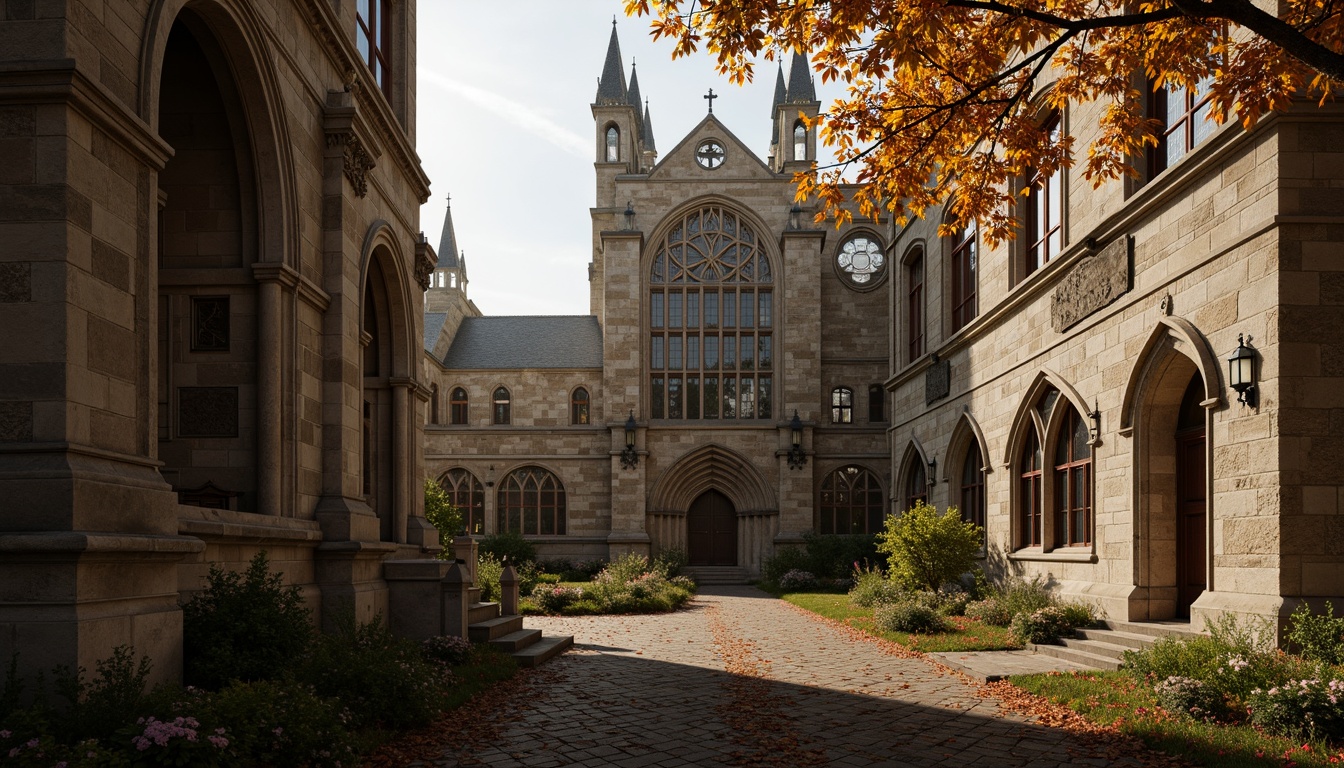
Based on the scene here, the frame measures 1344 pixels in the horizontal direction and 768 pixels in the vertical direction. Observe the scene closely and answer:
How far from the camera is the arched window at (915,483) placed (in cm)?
2570

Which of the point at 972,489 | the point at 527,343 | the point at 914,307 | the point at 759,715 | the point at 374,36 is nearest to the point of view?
the point at 759,715

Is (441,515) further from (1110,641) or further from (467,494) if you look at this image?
(1110,641)

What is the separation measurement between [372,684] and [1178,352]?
985 centimetres

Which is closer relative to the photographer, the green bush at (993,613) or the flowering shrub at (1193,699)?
the flowering shrub at (1193,699)

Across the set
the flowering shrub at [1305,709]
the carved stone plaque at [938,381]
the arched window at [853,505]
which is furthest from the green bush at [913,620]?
the arched window at [853,505]

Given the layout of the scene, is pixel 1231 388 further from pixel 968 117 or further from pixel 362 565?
pixel 362 565

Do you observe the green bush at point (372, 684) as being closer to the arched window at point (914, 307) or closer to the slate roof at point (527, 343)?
the arched window at point (914, 307)

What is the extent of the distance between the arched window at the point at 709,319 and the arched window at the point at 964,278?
39.3 feet

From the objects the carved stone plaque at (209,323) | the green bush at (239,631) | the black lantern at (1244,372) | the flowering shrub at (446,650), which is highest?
the carved stone plaque at (209,323)

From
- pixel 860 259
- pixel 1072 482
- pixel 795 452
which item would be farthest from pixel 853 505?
pixel 1072 482

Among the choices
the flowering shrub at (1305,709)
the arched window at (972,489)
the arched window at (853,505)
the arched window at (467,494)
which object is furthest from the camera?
the arched window at (467,494)

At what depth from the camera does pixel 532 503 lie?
34.2 meters

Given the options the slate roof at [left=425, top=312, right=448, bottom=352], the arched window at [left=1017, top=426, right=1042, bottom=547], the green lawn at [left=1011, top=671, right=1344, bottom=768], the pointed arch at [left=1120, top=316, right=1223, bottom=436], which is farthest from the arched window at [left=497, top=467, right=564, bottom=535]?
the green lawn at [left=1011, top=671, right=1344, bottom=768]

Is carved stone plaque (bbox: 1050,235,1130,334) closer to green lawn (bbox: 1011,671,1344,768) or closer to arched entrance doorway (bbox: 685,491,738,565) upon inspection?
green lawn (bbox: 1011,671,1344,768)
